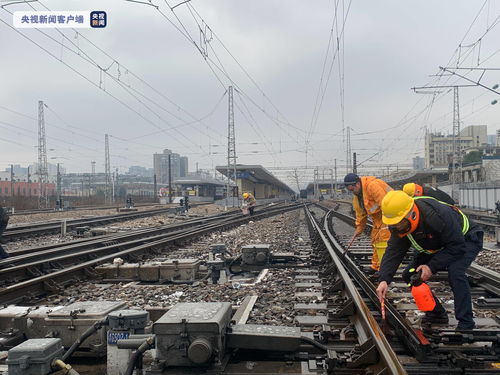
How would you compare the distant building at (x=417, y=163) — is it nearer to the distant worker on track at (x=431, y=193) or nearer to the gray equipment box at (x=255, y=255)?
the gray equipment box at (x=255, y=255)

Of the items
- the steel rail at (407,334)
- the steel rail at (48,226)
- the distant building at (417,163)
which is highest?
the distant building at (417,163)

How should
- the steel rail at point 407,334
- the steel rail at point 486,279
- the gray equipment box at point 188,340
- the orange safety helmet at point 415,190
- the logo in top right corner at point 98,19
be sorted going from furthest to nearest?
the logo in top right corner at point 98,19, the steel rail at point 486,279, the orange safety helmet at point 415,190, the steel rail at point 407,334, the gray equipment box at point 188,340

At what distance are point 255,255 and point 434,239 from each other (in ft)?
16.5

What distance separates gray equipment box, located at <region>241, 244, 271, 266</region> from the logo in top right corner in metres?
9.30

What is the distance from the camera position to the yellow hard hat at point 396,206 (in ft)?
13.0

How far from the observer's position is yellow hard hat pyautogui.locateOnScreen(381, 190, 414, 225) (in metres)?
3.95

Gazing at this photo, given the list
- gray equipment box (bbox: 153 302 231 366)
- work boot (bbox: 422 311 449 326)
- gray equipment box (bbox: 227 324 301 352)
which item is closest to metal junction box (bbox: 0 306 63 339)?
gray equipment box (bbox: 153 302 231 366)

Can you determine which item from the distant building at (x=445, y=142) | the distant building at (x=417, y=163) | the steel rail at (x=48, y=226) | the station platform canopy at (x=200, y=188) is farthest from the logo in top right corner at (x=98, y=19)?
the distant building at (x=445, y=142)

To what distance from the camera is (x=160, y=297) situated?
6.35 m

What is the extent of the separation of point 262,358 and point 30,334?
2429 millimetres

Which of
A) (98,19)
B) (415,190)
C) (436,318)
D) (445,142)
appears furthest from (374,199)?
(445,142)

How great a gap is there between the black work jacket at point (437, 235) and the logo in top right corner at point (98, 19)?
12830 mm

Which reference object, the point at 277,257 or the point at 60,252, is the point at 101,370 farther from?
the point at 60,252

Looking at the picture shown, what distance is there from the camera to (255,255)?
8.86 m
